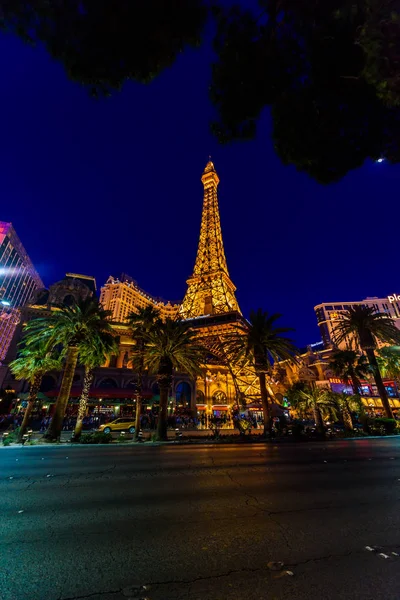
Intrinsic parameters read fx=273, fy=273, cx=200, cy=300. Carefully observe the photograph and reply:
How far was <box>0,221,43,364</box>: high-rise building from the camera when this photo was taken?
9231 cm

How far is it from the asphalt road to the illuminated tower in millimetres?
58901

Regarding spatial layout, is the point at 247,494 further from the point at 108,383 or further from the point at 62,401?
the point at 108,383

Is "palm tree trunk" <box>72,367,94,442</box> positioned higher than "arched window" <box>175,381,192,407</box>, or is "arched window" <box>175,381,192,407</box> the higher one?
"arched window" <box>175,381,192,407</box>

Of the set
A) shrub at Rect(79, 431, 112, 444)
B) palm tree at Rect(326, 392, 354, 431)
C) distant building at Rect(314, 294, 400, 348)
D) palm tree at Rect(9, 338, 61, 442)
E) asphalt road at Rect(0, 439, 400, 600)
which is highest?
distant building at Rect(314, 294, 400, 348)

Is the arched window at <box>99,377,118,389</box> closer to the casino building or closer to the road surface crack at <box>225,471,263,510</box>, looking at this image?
the casino building

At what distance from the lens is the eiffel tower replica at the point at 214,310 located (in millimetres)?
54812

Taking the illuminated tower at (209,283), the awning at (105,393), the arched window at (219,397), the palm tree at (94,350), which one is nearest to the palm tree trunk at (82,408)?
the palm tree at (94,350)

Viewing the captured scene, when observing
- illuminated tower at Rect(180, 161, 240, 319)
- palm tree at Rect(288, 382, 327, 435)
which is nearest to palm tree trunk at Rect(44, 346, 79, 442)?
palm tree at Rect(288, 382, 327, 435)

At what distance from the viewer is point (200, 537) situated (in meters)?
4.27

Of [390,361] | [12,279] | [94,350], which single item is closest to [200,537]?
[94,350]

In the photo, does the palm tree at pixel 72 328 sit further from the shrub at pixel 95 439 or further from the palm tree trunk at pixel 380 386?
the palm tree trunk at pixel 380 386

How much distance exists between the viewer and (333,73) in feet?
27.3

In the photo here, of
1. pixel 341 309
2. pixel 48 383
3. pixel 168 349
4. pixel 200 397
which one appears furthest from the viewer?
pixel 341 309

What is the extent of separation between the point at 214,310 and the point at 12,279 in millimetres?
90905
